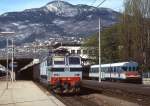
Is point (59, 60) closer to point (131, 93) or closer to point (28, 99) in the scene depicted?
point (28, 99)

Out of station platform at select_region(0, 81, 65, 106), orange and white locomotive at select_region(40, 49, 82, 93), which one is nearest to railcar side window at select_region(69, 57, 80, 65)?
orange and white locomotive at select_region(40, 49, 82, 93)

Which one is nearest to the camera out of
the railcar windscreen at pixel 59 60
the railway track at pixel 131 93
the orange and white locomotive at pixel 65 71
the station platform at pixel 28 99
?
the station platform at pixel 28 99

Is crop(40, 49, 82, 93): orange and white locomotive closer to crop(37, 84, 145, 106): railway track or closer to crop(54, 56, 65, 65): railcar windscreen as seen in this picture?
crop(54, 56, 65, 65): railcar windscreen

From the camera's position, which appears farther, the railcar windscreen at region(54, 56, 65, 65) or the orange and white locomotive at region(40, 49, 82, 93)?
the railcar windscreen at region(54, 56, 65, 65)

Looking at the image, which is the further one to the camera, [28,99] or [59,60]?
[59,60]

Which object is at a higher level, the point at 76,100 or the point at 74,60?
the point at 74,60

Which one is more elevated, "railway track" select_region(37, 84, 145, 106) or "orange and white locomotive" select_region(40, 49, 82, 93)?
"orange and white locomotive" select_region(40, 49, 82, 93)

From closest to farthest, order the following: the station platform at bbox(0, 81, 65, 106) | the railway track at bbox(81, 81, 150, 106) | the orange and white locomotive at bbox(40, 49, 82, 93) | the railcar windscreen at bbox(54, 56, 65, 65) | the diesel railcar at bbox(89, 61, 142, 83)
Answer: the station platform at bbox(0, 81, 65, 106)
the railway track at bbox(81, 81, 150, 106)
the orange and white locomotive at bbox(40, 49, 82, 93)
the railcar windscreen at bbox(54, 56, 65, 65)
the diesel railcar at bbox(89, 61, 142, 83)

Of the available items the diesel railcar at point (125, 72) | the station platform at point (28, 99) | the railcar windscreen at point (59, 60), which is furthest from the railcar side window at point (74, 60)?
the diesel railcar at point (125, 72)

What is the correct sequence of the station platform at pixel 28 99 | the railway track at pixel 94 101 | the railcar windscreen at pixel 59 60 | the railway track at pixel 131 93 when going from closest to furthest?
the railway track at pixel 94 101 < the station platform at pixel 28 99 < the railway track at pixel 131 93 < the railcar windscreen at pixel 59 60

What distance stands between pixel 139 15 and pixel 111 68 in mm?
9579

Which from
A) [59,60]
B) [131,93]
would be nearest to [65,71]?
[59,60]

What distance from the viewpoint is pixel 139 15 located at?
2790 inches

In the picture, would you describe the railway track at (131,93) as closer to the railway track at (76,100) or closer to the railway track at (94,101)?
the railway track at (94,101)
